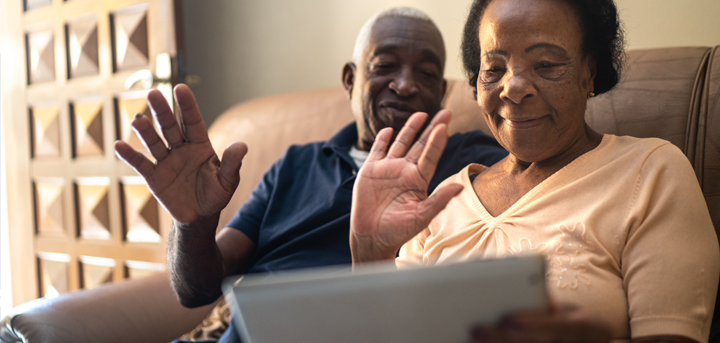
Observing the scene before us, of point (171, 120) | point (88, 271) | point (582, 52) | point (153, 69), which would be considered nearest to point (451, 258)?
point (582, 52)

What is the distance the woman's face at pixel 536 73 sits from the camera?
30.8 inches

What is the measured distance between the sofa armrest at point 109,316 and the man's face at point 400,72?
0.71 metres

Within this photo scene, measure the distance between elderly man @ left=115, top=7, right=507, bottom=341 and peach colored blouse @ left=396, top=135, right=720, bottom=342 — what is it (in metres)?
0.36

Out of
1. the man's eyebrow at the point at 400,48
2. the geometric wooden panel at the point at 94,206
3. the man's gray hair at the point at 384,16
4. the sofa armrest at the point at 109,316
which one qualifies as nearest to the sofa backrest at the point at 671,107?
the man's eyebrow at the point at 400,48

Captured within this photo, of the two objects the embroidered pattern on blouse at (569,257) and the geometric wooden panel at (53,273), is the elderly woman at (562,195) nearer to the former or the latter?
the embroidered pattern on blouse at (569,257)

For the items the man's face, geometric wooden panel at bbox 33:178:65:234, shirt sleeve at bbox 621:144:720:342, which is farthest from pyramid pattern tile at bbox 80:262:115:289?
shirt sleeve at bbox 621:144:720:342

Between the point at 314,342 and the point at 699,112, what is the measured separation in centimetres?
90

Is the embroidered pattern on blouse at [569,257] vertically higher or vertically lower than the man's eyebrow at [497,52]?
lower

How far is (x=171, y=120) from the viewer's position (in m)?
0.94

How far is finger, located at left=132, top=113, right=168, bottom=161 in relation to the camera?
0.90 meters

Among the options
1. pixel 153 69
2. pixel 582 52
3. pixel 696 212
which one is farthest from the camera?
pixel 153 69

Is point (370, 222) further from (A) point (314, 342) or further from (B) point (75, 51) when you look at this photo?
(B) point (75, 51)

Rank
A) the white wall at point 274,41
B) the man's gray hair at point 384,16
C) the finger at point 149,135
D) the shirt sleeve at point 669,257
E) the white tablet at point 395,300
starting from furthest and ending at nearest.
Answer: the white wall at point 274,41, the man's gray hair at point 384,16, the finger at point 149,135, the shirt sleeve at point 669,257, the white tablet at point 395,300

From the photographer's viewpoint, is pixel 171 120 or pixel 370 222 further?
pixel 171 120
